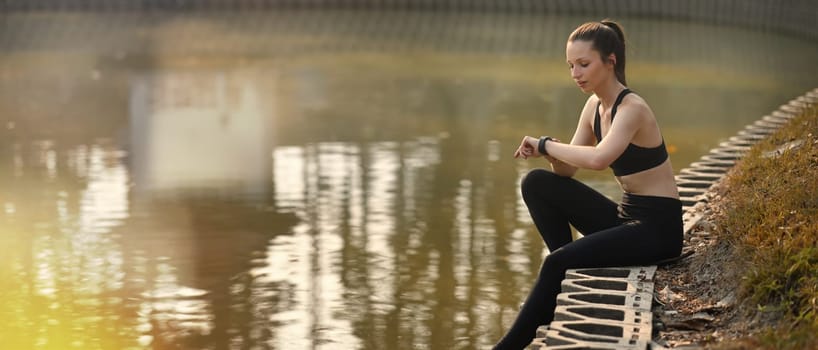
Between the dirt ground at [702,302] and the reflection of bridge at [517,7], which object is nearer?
the dirt ground at [702,302]

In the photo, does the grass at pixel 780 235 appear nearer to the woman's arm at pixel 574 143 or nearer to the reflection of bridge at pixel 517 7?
the woman's arm at pixel 574 143

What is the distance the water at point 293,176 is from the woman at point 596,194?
536 millimetres

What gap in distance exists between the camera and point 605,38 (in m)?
3.72

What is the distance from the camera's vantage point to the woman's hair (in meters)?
3.72

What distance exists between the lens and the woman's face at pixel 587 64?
12.3ft

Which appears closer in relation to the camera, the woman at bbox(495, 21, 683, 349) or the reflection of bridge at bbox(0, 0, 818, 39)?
the woman at bbox(495, 21, 683, 349)

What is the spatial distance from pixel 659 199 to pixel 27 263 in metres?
2.58

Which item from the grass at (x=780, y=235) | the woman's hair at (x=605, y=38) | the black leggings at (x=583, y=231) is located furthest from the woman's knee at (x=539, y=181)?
the grass at (x=780, y=235)

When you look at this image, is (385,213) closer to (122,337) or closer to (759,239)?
(122,337)

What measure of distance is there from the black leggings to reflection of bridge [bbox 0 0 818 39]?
43.6 ft

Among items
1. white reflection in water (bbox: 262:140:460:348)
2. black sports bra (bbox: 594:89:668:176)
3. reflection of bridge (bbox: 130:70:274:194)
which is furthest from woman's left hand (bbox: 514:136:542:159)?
reflection of bridge (bbox: 130:70:274:194)

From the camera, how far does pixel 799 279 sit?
3371mm

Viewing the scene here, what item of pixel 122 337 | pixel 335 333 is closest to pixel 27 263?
pixel 122 337

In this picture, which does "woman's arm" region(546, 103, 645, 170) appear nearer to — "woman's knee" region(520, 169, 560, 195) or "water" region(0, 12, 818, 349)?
"woman's knee" region(520, 169, 560, 195)
